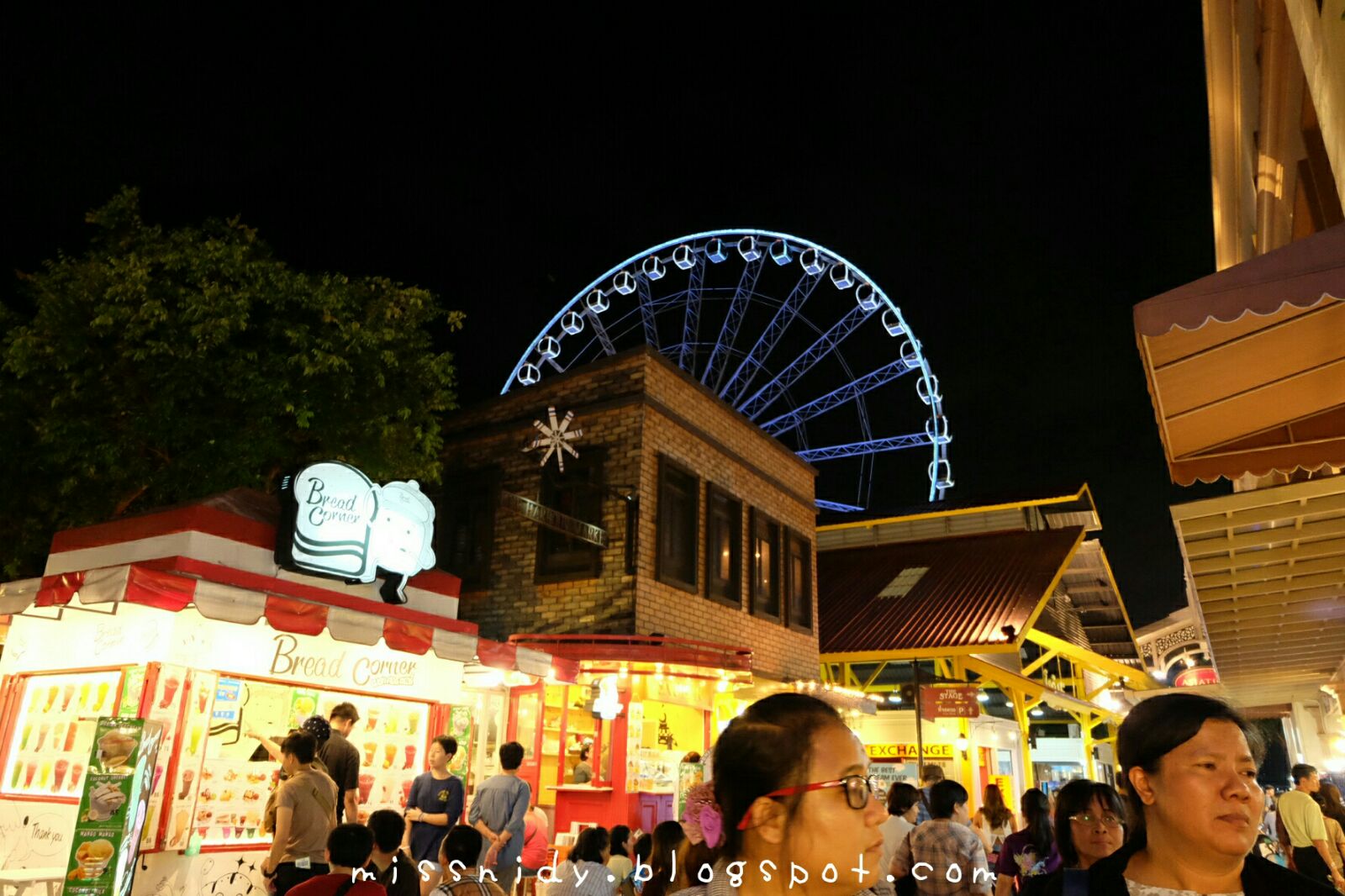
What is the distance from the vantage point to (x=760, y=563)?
16.8m

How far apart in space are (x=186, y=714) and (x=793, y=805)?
7633mm

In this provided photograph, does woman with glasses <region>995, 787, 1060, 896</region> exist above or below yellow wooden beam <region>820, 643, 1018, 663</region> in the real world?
below

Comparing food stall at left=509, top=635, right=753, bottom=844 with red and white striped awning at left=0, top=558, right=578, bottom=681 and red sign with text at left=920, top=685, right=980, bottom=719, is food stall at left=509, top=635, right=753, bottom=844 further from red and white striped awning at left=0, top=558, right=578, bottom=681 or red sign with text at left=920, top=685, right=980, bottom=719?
red sign with text at left=920, top=685, right=980, bottom=719

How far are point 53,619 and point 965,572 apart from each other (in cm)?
1767

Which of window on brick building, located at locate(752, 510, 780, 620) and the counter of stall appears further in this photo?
window on brick building, located at locate(752, 510, 780, 620)

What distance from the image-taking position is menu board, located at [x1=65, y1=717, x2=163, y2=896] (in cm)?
654

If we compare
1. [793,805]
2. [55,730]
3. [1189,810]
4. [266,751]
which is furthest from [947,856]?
[55,730]

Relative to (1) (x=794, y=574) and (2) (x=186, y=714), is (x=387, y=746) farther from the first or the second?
(1) (x=794, y=574)

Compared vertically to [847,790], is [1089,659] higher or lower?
higher

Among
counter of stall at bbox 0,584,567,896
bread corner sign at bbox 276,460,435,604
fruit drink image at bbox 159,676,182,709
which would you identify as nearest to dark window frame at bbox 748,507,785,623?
counter of stall at bbox 0,584,567,896

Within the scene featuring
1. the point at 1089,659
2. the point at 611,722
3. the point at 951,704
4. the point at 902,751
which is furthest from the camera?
the point at 1089,659

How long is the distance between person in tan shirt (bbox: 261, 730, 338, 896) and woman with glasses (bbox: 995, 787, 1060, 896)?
424cm

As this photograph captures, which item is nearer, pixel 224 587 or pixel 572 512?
pixel 224 587

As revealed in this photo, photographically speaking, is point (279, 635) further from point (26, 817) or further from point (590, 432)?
point (590, 432)
